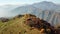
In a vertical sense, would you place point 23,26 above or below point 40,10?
below

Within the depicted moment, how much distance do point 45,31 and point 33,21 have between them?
703mm

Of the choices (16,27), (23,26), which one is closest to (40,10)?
(23,26)

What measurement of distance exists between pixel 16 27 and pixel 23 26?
30cm

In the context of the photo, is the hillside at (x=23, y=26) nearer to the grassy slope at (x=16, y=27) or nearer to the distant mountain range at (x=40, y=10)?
the grassy slope at (x=16, y=27)

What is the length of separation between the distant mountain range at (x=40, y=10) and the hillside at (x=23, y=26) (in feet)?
0.76

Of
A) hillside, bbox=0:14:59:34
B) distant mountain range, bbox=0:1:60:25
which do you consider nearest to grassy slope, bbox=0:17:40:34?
hillside, bbox=0:14:59:34

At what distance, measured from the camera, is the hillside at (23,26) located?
27.6 feet

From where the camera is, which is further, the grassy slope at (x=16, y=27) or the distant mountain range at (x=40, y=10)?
the distant mountain range at (x=40, y=10)

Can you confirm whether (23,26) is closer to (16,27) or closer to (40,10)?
(16,27)

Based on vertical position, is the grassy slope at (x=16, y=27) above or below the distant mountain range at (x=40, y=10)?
below

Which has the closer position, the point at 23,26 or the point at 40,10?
the point at 23,26

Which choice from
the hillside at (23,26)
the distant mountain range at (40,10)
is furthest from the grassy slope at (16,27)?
the distant mountain range at (40,10)

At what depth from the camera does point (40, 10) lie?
8.92 m

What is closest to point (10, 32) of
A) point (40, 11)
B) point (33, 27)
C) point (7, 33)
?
point (7, 33)
